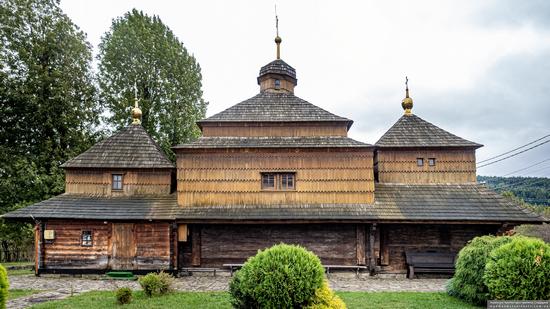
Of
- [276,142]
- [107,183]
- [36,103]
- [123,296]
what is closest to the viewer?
[123,296]

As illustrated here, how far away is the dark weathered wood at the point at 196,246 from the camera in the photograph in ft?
44.1

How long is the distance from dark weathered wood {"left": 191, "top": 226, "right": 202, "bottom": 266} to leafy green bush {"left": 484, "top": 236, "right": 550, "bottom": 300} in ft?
30.7

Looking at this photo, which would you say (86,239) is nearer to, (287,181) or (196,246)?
(196,246)

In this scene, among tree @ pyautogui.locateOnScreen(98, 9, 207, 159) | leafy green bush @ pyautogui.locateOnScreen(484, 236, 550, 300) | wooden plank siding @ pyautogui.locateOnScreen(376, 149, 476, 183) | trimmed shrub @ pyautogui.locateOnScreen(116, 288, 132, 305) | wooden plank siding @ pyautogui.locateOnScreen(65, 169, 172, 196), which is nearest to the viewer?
leafy green bush @ pyautogui.locateOnScreen(484, 236, 550, 300)

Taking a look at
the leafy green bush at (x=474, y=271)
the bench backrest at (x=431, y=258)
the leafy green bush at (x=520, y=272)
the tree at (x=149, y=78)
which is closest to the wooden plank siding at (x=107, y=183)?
the tree at (x=149, y=78)

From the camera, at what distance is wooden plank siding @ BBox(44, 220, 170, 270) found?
13148mm

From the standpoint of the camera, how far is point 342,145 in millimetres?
13633

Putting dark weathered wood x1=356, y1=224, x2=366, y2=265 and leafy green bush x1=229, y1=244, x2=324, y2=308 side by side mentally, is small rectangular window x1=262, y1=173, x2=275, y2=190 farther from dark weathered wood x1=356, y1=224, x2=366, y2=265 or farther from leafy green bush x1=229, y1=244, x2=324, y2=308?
leafy green bush x1=229, y1=244, x2=324, y2=308

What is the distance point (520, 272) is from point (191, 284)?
8867 mm

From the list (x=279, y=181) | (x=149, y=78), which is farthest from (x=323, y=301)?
(x=149, y=78)

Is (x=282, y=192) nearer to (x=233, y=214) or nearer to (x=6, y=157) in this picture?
(x=233, y=214)

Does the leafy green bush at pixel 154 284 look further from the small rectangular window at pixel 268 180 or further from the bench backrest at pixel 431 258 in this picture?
the bench backrest at pixel 431 258

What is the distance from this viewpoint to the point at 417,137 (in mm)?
15211

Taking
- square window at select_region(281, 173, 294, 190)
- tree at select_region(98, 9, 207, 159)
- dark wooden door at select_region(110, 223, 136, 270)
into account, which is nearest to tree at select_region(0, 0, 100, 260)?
tree at select_region(98, 9, 207, 159)
